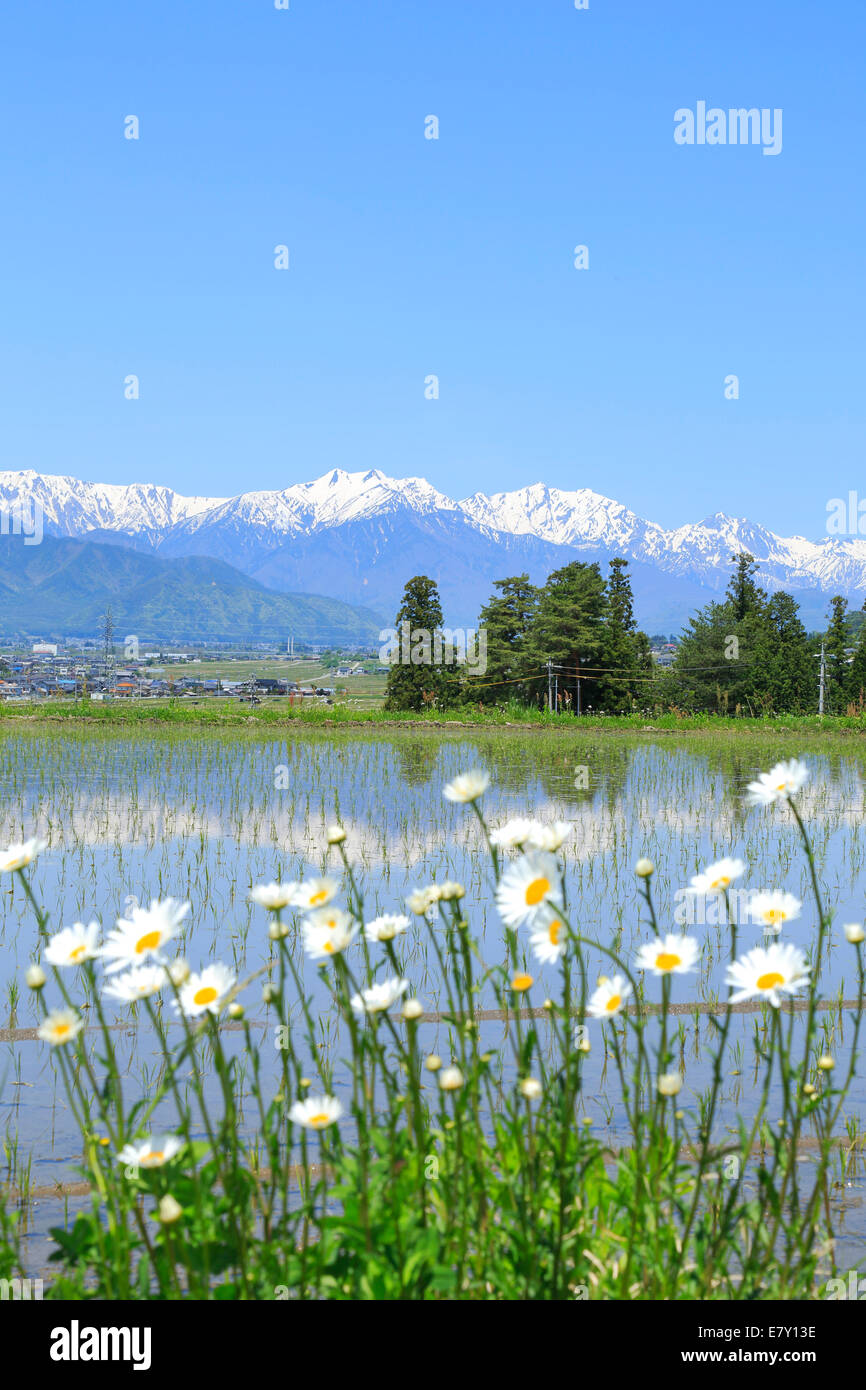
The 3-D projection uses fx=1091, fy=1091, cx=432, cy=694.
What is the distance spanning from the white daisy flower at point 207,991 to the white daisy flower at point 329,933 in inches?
6.4

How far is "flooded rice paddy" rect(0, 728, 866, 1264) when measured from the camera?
14.9ft

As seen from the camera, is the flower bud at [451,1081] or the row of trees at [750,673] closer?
the flower bud at [451,1081]

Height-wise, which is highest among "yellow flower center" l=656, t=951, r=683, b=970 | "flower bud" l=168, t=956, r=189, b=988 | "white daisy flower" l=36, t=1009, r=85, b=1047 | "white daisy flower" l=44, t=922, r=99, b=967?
"white daisy flower" l=44, t=922, r=99, b=967

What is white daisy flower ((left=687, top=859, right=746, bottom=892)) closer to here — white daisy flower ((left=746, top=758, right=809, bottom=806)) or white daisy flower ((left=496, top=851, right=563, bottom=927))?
white daisy flower ((left=746, top=758, right=809, bottom=806))

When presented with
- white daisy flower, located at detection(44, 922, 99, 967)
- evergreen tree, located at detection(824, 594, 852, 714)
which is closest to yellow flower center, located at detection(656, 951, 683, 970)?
white daisy flower, located at detection(44, 922, 99, 967)

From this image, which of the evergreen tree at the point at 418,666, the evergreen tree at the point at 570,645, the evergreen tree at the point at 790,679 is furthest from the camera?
the evergreen tree at the point at 790,679

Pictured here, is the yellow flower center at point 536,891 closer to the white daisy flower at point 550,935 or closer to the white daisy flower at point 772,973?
the white daisy flower at point 550,935

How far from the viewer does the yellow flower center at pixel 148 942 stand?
1.94 metres

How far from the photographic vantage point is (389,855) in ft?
31.6

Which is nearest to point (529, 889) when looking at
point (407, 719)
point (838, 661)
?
point (407, 719)

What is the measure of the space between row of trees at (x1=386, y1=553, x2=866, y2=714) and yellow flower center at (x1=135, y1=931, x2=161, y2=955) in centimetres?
2858

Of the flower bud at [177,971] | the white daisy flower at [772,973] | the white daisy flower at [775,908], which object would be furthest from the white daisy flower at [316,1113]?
the white daisy flower at [775,908]

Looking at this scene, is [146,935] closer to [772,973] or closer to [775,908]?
[772,973]
